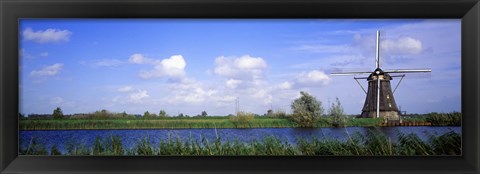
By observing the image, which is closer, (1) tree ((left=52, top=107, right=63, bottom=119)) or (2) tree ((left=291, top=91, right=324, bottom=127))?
(1) tree ((left=52, top=107, right=63, bottom=119))

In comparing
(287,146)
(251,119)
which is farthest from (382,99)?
(251,119)

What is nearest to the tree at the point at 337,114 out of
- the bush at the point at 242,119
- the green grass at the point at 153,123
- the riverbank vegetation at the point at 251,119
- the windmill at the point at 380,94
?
the riverbank vegetation at the point at 251,119

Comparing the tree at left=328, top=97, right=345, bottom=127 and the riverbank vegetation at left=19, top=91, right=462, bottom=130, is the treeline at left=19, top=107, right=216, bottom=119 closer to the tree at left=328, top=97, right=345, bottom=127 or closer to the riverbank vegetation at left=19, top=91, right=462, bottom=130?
the riverbank vegetation at left=19, top=91, right=462, bottom=130

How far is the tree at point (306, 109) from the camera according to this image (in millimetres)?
3271

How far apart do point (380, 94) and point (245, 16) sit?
1.18 meters

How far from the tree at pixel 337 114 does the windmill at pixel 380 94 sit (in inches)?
5.4

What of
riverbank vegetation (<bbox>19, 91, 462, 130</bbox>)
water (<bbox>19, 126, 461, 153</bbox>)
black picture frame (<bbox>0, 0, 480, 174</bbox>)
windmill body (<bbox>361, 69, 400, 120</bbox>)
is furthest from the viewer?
windmill body (<bbox>361, 69, 400, 120</bbox>)

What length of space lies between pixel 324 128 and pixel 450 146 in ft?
2.55

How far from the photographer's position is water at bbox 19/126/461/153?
3.02 m

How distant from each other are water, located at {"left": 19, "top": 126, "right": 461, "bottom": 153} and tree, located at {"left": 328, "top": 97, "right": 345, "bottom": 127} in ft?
0.17

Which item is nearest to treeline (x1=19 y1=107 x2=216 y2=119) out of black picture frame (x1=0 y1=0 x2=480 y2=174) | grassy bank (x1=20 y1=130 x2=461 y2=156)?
grassy bank (x1=20 y1=130 x2=461 y2=156)

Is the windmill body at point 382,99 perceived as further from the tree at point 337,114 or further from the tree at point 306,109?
the tree at point 306,109

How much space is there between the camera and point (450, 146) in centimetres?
302

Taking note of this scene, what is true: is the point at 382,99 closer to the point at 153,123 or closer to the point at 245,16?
the point at 245,16
